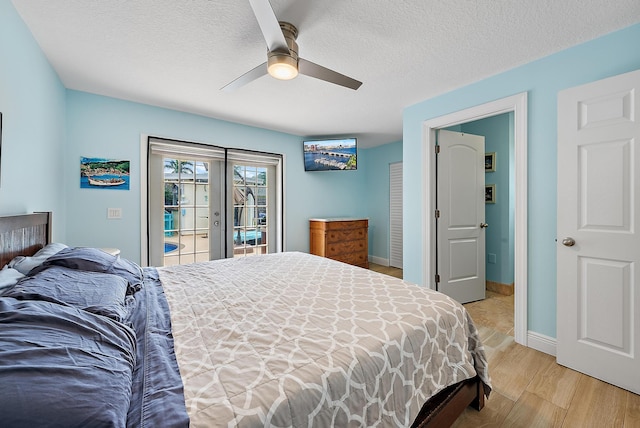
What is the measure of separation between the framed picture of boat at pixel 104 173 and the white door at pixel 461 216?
140 inches

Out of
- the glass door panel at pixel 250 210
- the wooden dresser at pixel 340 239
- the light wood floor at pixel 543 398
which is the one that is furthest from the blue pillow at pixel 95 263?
the wooden dresser at pixel 340 239

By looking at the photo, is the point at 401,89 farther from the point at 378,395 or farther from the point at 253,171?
the point at 378,395

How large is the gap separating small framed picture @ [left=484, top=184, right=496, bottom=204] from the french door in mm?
3016

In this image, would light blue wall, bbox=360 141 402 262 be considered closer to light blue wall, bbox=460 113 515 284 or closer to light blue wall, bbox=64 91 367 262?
light blue wall, bbox=460 113 515 284

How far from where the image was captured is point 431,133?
9.80 ft

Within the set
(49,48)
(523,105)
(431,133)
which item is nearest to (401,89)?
(431,133)

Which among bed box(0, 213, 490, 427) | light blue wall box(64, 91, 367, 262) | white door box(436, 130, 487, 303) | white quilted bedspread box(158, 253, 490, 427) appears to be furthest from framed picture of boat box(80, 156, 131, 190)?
white door box(436, 130, 487, 303)

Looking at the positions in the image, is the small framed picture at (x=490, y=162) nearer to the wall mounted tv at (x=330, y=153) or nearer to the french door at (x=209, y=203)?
the wall mounted tv at (x=330, y=153)

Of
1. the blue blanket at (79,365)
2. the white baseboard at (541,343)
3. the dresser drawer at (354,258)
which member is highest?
the blue blanket at (79,365)

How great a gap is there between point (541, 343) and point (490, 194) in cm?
209

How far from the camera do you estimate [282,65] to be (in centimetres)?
169

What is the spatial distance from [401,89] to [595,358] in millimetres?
2661

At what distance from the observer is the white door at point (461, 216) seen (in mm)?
3049

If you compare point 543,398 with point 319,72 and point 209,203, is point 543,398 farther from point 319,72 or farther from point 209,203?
point 209,203
